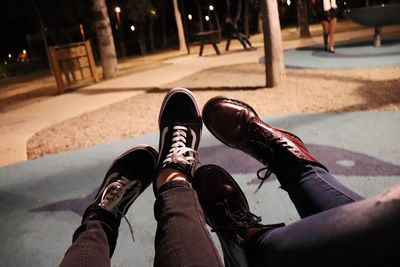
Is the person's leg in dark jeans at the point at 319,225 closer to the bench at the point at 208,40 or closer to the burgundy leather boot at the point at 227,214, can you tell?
the burgundy leather boot at the point at 227,214

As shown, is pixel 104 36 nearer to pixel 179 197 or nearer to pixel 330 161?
pixel 330 161

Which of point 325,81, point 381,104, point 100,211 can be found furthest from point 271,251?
point 325,81

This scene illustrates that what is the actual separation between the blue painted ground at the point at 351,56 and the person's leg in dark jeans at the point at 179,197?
5.58 m

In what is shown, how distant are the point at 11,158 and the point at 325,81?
4795mm

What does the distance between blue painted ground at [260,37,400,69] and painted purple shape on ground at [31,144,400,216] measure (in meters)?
4.66

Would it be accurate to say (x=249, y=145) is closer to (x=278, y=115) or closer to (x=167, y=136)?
(x=167, y=136)

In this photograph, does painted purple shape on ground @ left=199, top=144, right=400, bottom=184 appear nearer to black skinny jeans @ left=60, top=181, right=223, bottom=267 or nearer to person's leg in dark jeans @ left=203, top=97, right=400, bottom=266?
person's leg in dark jeans @ left=203, top=97, right=400, bottom=266

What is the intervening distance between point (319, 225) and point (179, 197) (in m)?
0.68

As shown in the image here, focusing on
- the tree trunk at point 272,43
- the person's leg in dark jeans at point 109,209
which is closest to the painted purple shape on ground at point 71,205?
the person's leg in dark jeans at point 109,209

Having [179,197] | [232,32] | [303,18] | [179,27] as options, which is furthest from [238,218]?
[179,27]

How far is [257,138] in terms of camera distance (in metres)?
2.32

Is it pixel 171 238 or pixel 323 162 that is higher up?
pixel 171 238

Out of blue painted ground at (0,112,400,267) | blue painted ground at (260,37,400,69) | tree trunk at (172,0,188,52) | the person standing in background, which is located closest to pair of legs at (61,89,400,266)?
blue painted ground at (0,112,400,267)

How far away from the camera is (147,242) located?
2.22 metres
